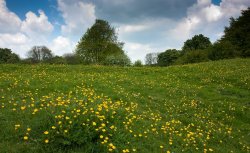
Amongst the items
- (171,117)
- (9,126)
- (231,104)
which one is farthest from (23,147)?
(231,104)

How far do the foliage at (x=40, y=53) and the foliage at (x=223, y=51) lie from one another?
63.0 m

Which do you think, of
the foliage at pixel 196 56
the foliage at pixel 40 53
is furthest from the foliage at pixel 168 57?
the foliage at pixel 40 53

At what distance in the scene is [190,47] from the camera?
86125 mm

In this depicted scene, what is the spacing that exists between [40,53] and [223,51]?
6828 cm

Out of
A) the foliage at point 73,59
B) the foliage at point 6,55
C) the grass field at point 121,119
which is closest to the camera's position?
the grass field at point 121,119

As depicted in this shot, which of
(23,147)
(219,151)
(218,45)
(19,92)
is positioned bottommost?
(219,151)

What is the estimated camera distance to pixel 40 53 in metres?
93.0

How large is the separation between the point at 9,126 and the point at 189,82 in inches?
638

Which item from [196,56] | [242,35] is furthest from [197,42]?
[242,35]

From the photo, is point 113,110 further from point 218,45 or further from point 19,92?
point 218,45

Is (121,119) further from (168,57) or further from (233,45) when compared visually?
(168,57)

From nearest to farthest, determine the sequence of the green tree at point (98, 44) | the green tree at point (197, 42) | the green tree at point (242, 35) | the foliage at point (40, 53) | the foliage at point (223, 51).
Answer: the foliage at point (223, 51)
the green tree at point (242, 35)
the green tree at point (98, 44)
the green tree at point (197, 42)
the foliage at point (40, 53)

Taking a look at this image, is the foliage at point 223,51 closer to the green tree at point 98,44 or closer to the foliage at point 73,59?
the green tree at point 98,44

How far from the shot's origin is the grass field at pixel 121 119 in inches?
282
